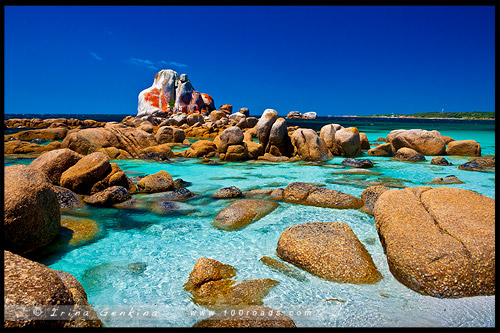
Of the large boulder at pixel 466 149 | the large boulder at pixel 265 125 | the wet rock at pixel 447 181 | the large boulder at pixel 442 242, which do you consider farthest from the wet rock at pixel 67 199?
the large boulder at pixel 466 149

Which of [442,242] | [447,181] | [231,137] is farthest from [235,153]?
[442,242]

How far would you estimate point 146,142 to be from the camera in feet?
70.9

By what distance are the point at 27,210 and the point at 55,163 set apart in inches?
219

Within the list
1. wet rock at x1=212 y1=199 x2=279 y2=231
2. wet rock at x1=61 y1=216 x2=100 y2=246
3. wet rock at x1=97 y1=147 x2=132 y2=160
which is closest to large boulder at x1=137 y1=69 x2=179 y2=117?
wet rock at x1=97 y1=147 x2=132 y2=160

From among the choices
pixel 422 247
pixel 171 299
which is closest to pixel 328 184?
pixel 422 247

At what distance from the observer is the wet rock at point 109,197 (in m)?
8.96

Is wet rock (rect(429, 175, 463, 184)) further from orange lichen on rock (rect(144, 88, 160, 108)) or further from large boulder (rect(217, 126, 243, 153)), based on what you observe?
orange lichen on rock (rect(144, 88, 160, 108))

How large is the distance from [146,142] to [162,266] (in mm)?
17591

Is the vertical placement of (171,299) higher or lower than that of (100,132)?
lower

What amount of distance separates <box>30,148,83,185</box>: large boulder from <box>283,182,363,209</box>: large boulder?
24.1 feet

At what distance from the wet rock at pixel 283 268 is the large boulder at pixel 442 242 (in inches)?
57.6

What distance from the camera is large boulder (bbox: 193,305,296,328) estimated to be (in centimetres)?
336

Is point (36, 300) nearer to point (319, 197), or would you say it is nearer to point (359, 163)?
point (319, 197)
